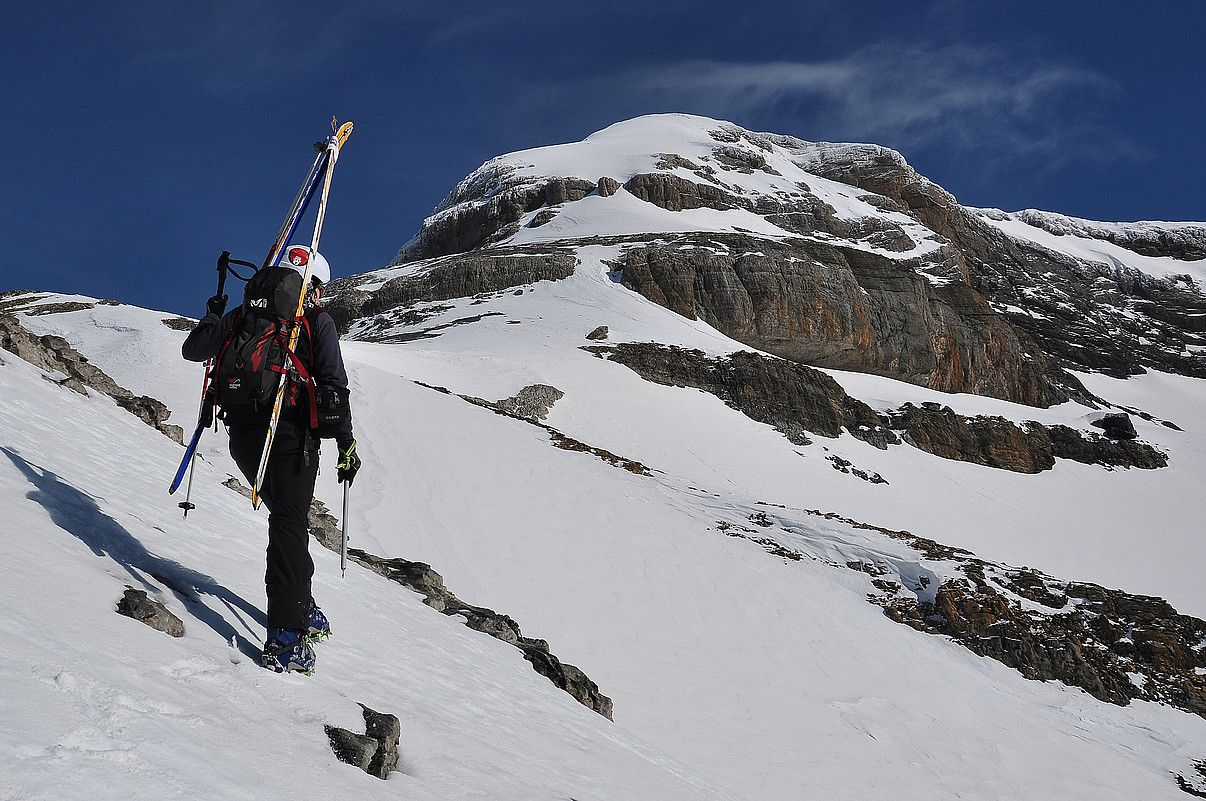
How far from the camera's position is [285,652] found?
4.13 metres

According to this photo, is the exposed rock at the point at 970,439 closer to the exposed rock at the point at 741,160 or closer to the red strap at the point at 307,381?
the red strap at the point at 307,381

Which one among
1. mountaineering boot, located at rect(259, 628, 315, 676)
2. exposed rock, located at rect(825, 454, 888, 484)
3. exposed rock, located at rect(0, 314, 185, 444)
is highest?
exposed rock, located at rect(825, 454, 888, 484)

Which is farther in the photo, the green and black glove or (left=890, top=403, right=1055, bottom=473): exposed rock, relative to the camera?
(left=890, top=403, right=1055, bottom=473): exposed rock

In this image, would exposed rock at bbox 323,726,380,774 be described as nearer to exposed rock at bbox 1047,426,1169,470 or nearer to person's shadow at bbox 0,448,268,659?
person's shadow at bbox 0,448,268,659

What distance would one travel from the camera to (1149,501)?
1604 inches

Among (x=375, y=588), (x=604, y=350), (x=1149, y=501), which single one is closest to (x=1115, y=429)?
(x=1149, y=501)

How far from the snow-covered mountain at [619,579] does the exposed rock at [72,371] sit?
0.08 m

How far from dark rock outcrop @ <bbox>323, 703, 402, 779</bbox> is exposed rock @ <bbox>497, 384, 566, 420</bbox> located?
27.1 m

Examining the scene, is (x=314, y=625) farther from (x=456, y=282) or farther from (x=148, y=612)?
(x=456, y=282)

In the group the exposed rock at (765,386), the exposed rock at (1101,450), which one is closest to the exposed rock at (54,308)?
the exposed rock at (765,386)

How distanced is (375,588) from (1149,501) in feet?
147

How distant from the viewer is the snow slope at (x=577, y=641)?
4090 mm

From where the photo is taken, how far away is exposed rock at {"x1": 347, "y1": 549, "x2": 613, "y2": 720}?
725 centimetres

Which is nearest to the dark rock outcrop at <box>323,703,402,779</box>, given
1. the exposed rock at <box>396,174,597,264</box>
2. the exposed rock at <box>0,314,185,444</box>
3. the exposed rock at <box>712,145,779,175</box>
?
the exposed rock at <box>0,314,185,444</box>
